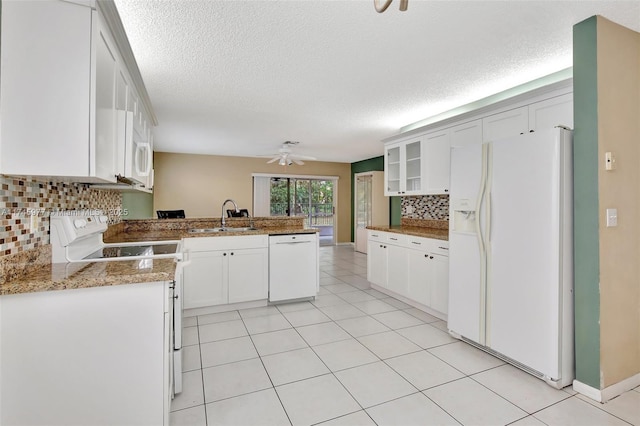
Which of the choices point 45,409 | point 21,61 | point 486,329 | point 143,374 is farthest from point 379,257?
point 21,61

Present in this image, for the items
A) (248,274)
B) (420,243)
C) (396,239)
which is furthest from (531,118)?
(248,274)

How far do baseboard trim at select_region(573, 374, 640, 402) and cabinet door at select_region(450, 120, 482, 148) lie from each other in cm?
217

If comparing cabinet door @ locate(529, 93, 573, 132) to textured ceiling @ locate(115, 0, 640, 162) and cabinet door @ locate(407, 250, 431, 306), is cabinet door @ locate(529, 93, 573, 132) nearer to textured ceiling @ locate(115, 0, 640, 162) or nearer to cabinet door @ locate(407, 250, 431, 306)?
textured ceiling @ locate(115, 0, 640, 162)

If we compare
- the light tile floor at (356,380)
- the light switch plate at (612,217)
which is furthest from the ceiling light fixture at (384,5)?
the light tile floor at (356,380)

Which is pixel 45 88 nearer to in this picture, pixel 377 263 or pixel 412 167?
pixel 377 263

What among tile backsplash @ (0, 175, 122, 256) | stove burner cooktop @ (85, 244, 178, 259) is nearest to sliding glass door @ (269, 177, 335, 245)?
stove burner cooktop @ (85, 244, 178, 259)

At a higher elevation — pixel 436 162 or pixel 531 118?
pixel 531 118

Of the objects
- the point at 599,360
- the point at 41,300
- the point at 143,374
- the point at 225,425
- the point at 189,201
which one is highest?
the point at 189,201

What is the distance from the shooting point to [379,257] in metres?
4.15

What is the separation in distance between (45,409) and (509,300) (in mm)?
2678

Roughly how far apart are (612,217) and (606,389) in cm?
106

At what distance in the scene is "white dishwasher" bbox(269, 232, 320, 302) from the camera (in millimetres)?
3594

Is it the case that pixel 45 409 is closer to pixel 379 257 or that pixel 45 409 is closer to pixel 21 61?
pixel 21 61

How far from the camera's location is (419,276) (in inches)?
136
